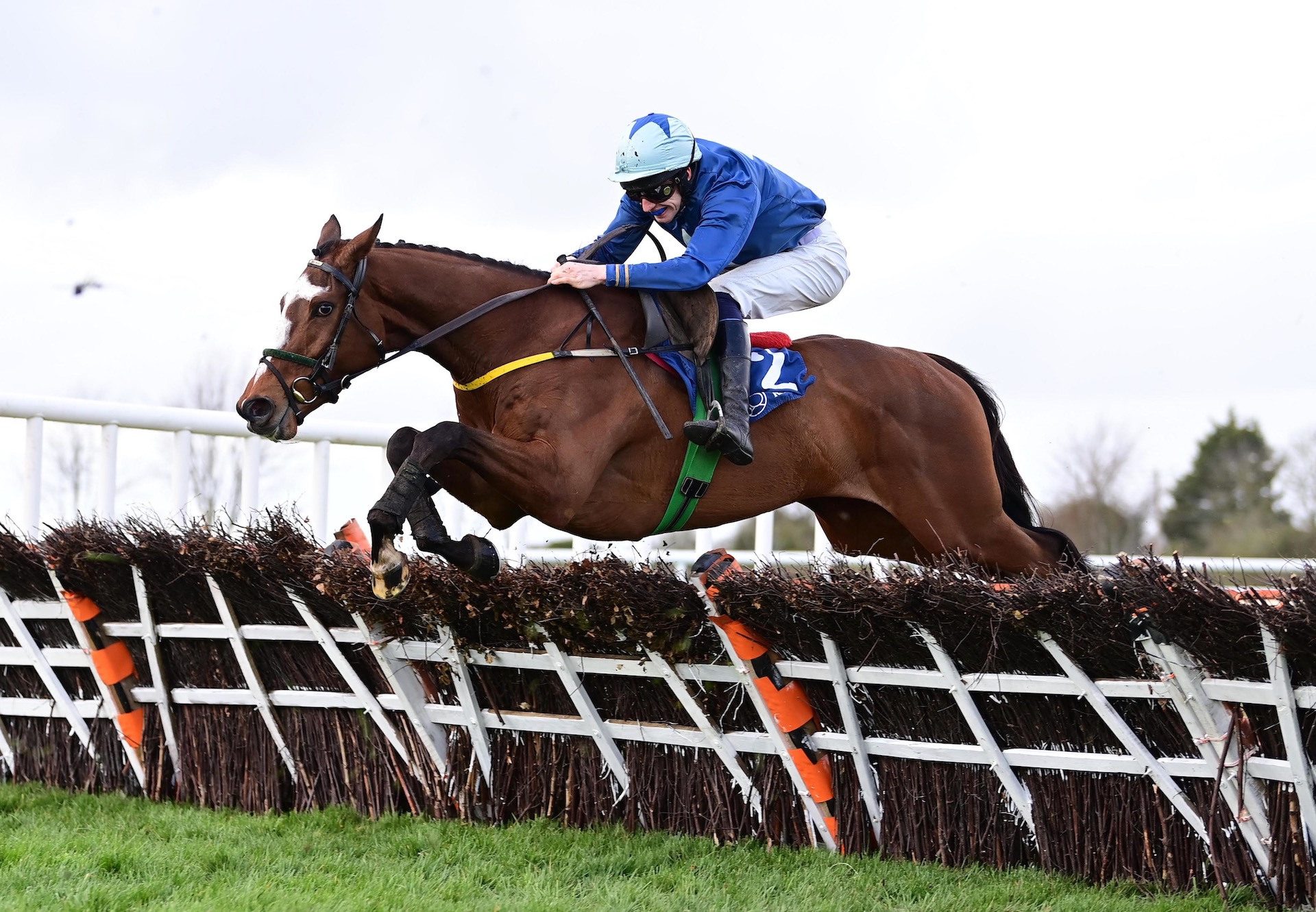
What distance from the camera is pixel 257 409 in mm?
3889

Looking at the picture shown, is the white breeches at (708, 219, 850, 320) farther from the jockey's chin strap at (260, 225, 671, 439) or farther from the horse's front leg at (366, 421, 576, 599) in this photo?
the horse's front leg at (366, 421, 576, 599)

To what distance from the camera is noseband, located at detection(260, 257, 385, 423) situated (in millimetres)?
3971

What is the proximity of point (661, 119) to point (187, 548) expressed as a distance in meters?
2.12

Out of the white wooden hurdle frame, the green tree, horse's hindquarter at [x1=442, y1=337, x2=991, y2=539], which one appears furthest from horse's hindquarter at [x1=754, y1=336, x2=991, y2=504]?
the green tree

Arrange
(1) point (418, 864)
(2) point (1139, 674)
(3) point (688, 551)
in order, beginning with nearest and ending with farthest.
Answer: (2) point (1139, 674)
(1) point (418, 864)
(3) point (688, 551)

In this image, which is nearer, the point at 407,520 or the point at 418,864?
the point at 418,864

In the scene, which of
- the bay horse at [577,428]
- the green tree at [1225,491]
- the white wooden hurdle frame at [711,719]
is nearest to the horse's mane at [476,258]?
the bay horse at [577,428]

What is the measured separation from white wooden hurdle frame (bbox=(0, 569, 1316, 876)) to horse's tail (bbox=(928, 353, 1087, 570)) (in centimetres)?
204

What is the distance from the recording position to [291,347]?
13.2 ft

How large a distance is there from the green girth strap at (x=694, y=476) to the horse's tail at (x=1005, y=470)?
4.48 feet

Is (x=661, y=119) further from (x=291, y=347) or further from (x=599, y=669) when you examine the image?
(x=599, y=669)

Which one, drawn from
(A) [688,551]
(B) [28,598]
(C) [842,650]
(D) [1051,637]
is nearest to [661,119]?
(C) [842,650]

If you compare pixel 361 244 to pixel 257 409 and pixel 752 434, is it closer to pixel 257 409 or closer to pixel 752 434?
pixel 257 409

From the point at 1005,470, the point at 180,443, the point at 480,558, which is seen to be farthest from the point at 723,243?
the point at 180,443
